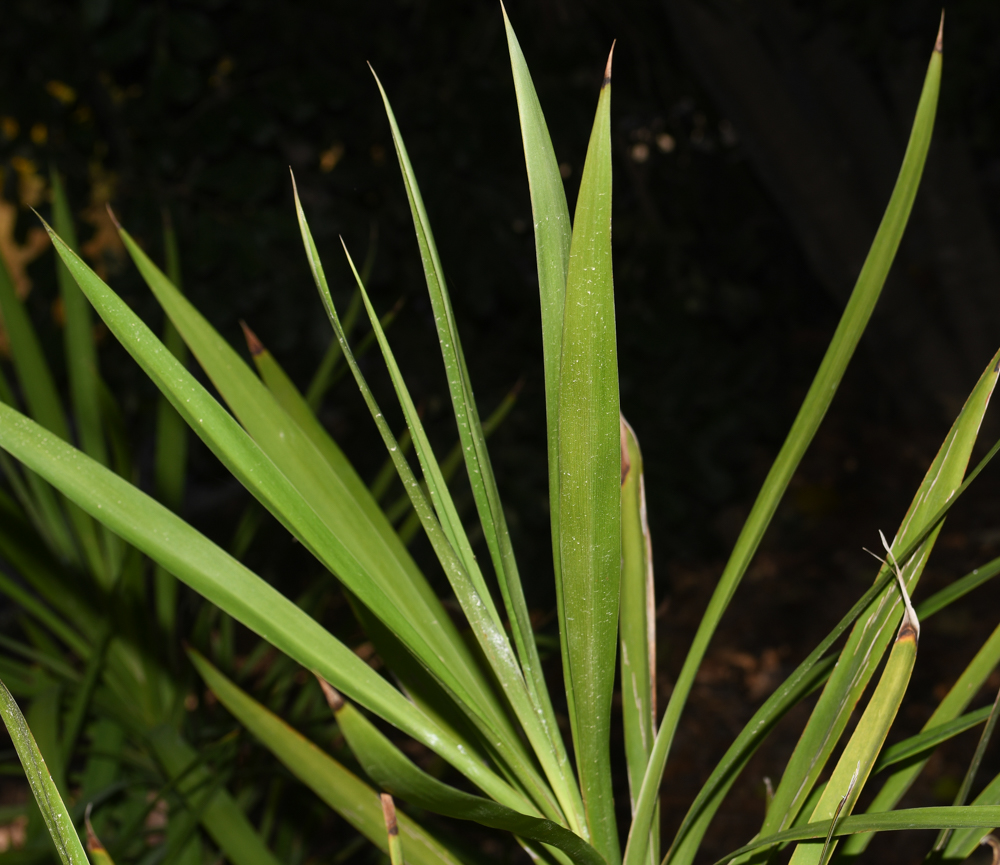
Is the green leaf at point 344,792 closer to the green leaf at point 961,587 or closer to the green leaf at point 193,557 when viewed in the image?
the green leaf at point 193,557

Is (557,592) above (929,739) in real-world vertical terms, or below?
above

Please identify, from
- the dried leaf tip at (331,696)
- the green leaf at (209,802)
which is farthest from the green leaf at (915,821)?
the green leaf at (209,802)

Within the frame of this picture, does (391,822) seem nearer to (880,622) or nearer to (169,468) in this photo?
(880,622)

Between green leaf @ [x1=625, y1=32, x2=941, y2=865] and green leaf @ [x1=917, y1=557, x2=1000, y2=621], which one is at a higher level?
green leaf @ [x1=625, y1=32, x2=941, y2=865]

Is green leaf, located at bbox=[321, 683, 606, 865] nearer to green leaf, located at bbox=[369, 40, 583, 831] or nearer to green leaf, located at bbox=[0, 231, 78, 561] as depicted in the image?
green leaf, located at bbox=[369, 40, 583, 831]

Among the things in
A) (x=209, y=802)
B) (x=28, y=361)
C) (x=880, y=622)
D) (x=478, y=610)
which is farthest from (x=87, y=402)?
(x=880, y=622)

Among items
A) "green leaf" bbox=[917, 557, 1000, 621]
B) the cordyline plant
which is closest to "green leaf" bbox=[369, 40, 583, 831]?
the cordyline plant

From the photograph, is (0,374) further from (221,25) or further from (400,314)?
(221,25)

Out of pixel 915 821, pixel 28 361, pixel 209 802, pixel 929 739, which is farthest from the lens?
pixel 28 361
